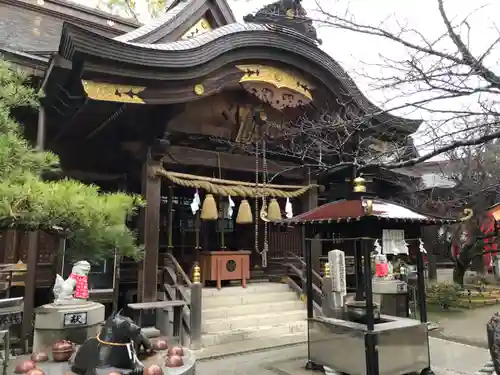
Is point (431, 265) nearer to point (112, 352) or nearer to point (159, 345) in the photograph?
point (159, 345)

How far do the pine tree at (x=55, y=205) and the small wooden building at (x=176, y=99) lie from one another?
2885 millimetres

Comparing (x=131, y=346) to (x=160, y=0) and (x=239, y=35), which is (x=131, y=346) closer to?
(x=239, y=35)

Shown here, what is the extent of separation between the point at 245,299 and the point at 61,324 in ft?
15.5

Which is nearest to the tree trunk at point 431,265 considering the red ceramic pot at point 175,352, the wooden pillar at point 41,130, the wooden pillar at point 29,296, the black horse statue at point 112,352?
the wooden pillar at point 29,296

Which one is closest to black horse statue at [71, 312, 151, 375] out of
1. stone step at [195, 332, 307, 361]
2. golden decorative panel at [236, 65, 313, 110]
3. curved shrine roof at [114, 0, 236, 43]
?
stone step at [195, 332, 307, 361]

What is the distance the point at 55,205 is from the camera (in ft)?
11.3

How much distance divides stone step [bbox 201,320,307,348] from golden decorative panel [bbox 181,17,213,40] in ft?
26.0

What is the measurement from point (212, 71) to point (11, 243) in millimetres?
5970

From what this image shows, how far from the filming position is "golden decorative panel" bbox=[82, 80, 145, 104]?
6.78 m

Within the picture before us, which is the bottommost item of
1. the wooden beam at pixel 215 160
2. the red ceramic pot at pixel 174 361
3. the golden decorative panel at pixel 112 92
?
the red ceramic pot at pixel 174 361

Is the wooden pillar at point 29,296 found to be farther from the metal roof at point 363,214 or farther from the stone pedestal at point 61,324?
the metal roof at point 363,214

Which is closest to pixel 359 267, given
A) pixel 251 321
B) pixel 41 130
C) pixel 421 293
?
pixel 421 293

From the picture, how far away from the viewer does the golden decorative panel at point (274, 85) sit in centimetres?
888

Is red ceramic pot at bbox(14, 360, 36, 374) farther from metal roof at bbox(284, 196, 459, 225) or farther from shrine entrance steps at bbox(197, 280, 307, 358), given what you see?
metal roof at bbox(284, 196, 459, 225)
